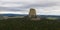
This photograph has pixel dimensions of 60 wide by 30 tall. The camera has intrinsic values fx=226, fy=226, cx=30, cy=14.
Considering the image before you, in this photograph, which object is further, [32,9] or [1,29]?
[32,9]

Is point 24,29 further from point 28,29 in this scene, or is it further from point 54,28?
point 54,28

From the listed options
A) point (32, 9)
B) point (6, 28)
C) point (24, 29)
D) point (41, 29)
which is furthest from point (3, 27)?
point (32, 9)

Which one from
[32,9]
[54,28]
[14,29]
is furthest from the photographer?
[32,9]

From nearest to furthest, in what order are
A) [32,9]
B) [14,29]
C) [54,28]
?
1. [14,29]
2. [54,28]
3. [32,9]

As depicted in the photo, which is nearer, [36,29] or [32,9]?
[36,29]

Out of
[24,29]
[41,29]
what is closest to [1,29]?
[24,29]

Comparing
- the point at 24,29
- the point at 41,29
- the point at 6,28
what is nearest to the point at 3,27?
the point at 6,28

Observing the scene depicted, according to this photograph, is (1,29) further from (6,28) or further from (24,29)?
(24,29)
